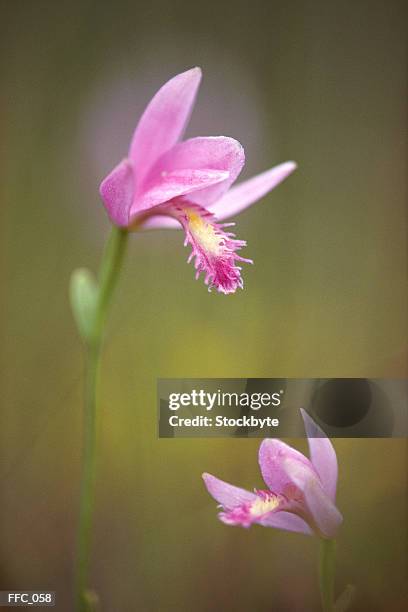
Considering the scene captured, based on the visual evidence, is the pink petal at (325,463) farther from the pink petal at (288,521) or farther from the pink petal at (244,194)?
the pink petal at (244,194)

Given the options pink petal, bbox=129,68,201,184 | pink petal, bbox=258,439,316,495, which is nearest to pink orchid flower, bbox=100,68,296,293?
pink petal, bbox=129,68,201,184

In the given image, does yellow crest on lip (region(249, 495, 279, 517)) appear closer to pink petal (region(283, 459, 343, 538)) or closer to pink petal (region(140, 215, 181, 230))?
pink petal (region(283, 459, 343, 538))

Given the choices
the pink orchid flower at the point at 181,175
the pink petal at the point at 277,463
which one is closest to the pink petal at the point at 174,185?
the pink orchid flower at the point at 181,175

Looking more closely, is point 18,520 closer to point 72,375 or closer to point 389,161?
point 72,375

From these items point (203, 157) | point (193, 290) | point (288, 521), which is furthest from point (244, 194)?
point (288, 521)

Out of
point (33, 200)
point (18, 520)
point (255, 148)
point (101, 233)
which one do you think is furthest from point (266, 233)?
point (18, 520)

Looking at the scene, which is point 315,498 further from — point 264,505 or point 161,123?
point 161,123
